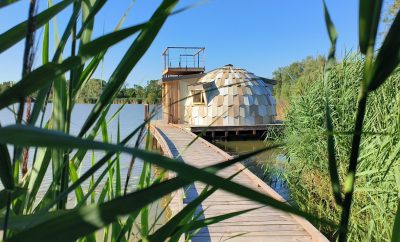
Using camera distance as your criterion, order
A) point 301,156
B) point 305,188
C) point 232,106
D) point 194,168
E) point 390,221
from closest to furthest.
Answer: point 194,168 → point 390,221 → point 305,188 → point 301,156 → point 232,106

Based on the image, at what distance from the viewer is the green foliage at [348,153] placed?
330 centimetres

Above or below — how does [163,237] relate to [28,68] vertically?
below

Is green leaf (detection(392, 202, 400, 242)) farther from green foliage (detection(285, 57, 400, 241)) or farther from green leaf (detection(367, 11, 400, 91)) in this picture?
green foliage (detection(285, 57, 400, 241))

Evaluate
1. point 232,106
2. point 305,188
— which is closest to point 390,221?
point 305,188

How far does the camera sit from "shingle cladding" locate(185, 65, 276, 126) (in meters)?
20.7

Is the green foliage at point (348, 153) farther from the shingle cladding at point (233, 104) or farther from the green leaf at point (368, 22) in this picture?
the shingle cladding at point (233, 104)

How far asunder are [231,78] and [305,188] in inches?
600

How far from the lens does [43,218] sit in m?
0.47

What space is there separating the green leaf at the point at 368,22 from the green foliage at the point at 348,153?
204 centimetres

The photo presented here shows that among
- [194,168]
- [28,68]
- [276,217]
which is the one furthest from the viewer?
[276,217]

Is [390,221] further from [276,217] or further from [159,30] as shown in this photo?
[159,30]

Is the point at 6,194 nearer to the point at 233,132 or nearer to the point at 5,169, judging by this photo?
the point at 5,169

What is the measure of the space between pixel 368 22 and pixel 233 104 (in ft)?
67.0

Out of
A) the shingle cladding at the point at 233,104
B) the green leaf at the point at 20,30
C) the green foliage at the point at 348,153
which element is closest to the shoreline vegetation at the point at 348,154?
the green foliage at the point at 348,153
